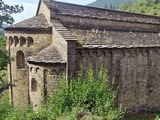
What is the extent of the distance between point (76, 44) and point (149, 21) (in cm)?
1148

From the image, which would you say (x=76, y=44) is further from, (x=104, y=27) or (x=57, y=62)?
(x=104, y=27)

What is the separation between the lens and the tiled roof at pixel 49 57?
14312 mm

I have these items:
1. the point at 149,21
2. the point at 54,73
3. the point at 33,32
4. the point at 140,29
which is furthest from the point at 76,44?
the point at 149,21

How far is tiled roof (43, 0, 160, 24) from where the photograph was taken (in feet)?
61.4

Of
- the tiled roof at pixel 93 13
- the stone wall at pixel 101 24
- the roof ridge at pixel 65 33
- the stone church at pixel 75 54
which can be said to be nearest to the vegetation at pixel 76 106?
the stone church at pixel 75 54

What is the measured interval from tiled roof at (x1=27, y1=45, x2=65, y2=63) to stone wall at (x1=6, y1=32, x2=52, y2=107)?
131 cm

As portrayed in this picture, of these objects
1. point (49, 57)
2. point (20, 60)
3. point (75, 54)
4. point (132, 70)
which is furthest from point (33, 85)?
point (132, 70)

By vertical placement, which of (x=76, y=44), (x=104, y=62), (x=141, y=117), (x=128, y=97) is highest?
(x=76, y=44)

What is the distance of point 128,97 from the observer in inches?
691

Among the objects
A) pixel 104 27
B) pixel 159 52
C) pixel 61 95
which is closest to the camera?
pixel 61 95

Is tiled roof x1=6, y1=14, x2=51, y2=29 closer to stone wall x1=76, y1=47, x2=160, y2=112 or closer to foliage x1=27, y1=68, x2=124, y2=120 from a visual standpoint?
stone wall x1=76, y1=47, x2=160, y2=112

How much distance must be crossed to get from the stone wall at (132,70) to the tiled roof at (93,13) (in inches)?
189

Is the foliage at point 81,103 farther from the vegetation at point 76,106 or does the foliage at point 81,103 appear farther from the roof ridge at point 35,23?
the roof ridge at point 35,23

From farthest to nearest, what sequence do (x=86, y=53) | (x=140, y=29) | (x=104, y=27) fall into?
(x=140, y=29), (x=104, y=27), (x=86, y=53)
